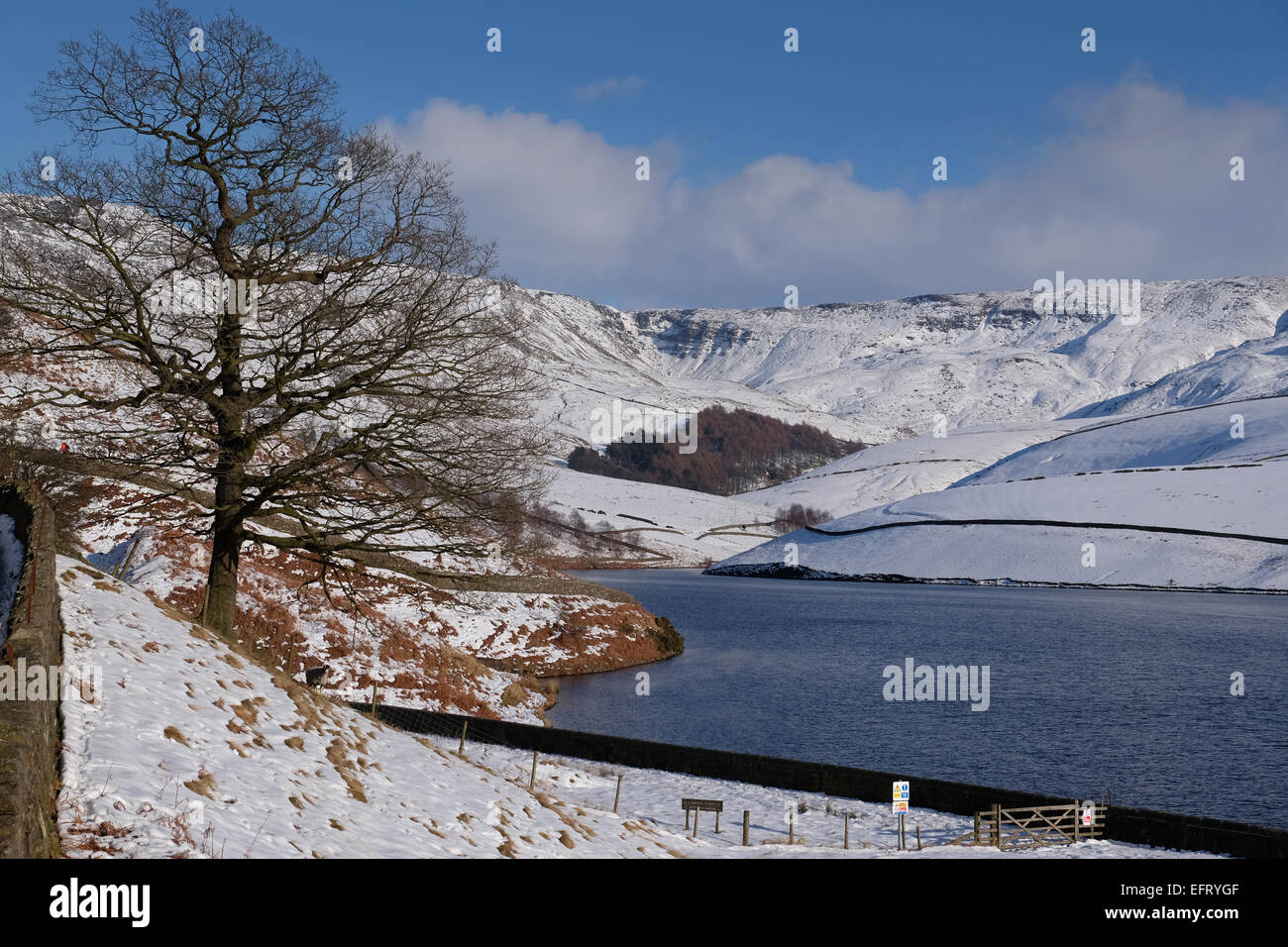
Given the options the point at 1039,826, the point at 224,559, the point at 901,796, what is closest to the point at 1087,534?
the point at 1039,826

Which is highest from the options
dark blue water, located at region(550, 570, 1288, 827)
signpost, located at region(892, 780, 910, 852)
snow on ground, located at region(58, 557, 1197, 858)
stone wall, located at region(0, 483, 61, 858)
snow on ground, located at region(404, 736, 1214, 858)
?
stone wall, located at region(0, 483, 61, 858)

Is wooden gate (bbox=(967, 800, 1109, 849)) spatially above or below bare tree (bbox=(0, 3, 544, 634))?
below

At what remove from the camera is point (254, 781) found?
12336 mm

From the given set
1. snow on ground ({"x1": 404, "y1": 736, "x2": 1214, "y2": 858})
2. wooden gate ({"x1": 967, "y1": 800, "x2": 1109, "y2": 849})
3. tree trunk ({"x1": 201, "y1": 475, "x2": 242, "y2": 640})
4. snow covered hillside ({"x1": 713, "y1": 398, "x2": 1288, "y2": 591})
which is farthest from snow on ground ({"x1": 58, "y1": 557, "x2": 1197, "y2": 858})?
snow covered hillside ({"x1": 713, "y1": 398, "x2": 1288, "y2": 591})

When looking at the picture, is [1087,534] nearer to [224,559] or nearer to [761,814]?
[761,814]

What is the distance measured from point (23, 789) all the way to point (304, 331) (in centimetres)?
1223

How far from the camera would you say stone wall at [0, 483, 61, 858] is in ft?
24.6

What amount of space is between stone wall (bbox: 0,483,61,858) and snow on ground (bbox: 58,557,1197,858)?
302 millimetres

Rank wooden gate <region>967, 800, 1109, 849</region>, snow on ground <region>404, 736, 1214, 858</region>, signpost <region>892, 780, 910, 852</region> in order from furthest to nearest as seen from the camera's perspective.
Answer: wooden gate <region>967, 800, 1109, 849</region>, signpost <region>892, 780, 910, 852</region>, snow on ground <region>404, 736, 1214, 858</region>

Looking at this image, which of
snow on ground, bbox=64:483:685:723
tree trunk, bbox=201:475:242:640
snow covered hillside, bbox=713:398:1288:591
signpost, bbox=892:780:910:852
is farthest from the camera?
snow covered hillside, bbox=713:398:1288:591

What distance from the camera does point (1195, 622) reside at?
86.4 metres

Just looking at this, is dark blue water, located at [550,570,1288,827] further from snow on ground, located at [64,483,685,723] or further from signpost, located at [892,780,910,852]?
signpost, located at [892,780,910,852]

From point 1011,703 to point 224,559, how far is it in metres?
40.3
